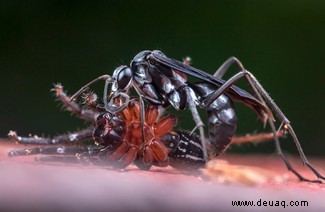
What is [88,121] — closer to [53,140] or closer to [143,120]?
[53,140]

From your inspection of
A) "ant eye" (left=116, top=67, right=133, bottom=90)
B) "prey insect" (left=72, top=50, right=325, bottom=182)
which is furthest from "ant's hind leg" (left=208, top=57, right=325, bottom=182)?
"ant eye" (left=116, top=67, right=133, bottom=90)

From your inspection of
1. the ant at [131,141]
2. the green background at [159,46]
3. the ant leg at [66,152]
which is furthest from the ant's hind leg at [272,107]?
the green background at [159,46]

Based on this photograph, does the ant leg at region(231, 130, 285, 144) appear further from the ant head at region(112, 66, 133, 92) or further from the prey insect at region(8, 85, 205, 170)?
the ant head at region(112, 66, 133, 92)

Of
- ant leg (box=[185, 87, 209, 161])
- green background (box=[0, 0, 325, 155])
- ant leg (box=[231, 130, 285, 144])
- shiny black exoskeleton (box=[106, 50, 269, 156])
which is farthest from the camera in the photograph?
green background (box=[0, 0, 325, 155])

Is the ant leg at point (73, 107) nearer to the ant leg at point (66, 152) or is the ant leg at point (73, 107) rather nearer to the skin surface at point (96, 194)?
the ant leg at point (66, 152)

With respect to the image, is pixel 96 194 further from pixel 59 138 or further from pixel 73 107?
pixel 73 107
